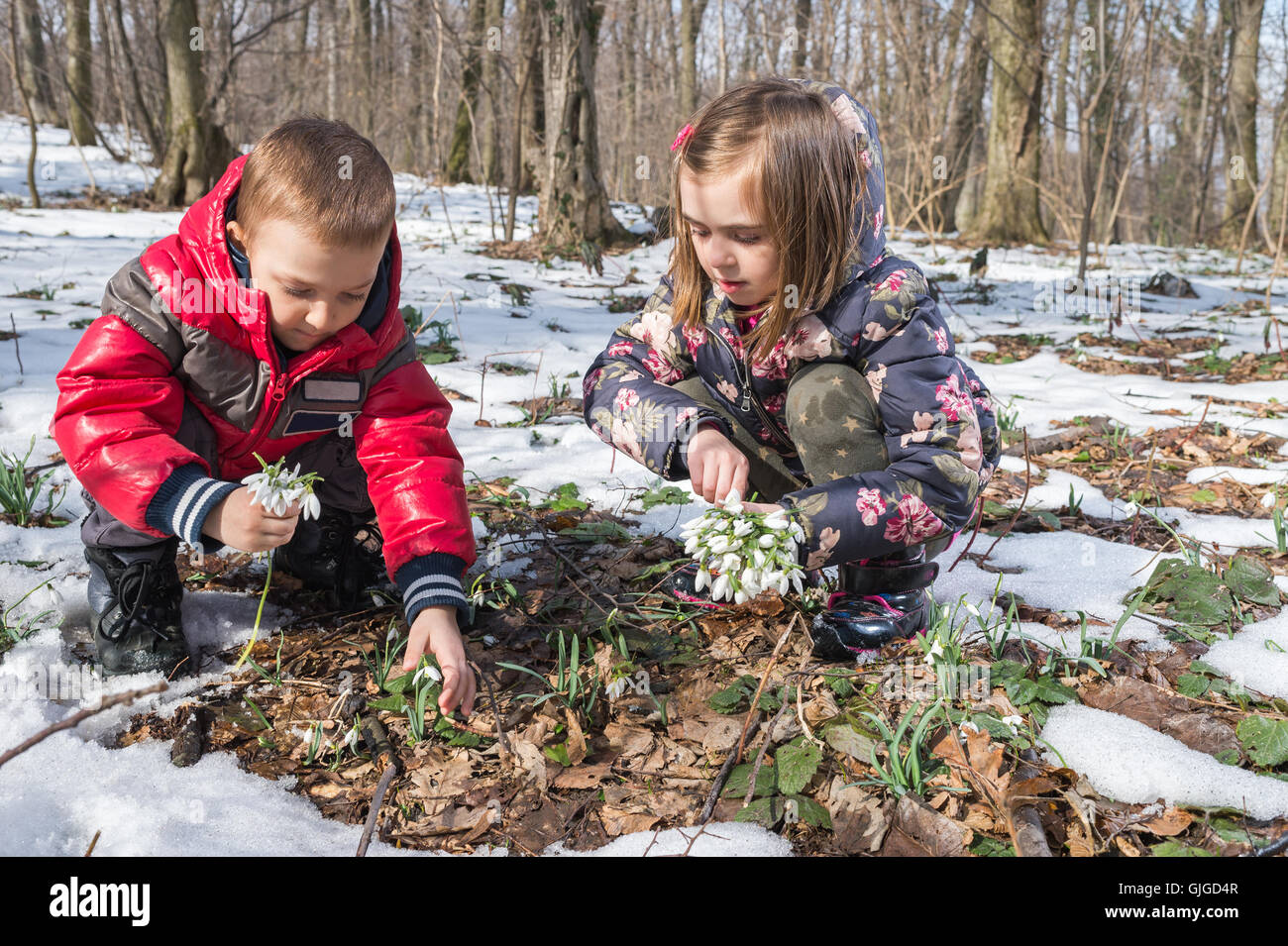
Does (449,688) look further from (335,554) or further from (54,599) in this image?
(54,599)

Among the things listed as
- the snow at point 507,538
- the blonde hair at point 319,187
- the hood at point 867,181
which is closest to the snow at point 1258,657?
the snow at point 507,538

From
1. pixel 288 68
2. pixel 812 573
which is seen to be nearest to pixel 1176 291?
pixel 812 573

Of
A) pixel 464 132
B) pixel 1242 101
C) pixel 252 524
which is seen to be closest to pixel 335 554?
pixel 252 524

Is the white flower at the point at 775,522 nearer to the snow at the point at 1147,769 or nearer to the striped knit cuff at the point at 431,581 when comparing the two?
the snow at the point at 1147,769

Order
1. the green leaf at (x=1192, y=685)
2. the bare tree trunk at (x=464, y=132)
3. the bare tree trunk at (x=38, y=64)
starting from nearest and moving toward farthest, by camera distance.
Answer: the green leaf at (x=1192, y=685) < the bare tree trunk at (x=464, y=132) < the bare tree trunk at (x=38, y=64)

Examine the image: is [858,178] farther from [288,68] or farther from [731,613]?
[288,68]

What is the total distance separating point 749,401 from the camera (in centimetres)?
248

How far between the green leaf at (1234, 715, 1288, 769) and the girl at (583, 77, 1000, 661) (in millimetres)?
702

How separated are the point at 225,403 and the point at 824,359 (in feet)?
4.91

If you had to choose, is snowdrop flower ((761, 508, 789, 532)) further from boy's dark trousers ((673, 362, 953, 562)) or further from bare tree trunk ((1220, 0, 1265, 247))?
bare tree trunk ((1220, 0, 1265, 247))

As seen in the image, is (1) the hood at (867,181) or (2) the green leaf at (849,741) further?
(1) the hood at (867,181)

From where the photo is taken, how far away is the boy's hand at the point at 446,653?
1867mm

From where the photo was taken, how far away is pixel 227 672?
7.04 feet

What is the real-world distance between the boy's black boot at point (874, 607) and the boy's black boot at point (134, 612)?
1584 millimetres
